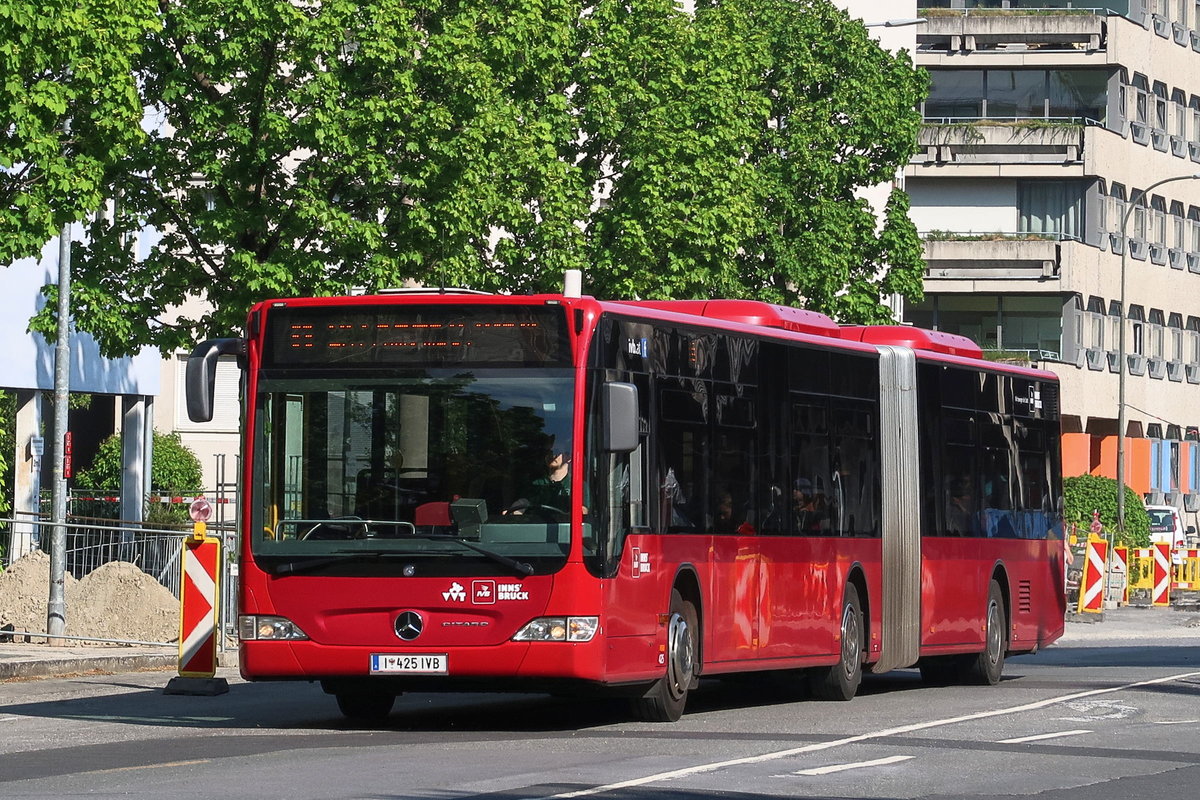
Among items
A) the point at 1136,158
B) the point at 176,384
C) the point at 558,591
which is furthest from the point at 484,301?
the point at 1136,158

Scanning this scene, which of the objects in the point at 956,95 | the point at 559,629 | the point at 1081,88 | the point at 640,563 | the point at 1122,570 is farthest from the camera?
the point at 1081,88

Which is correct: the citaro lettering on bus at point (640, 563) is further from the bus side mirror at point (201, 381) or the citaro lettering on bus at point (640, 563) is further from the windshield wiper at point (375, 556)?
the bus side mirror at point (201, 381)

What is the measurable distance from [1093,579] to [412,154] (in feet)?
57.2

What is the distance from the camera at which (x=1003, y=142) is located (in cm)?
7800

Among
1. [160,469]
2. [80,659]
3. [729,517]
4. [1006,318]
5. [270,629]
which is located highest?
[1006,318]

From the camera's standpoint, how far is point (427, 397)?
17.2 m

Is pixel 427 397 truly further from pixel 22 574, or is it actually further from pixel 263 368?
pixel 22 574

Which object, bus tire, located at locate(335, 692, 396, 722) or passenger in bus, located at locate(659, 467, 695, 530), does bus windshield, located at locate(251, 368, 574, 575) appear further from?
bus tire, located at locate(335, 692, 396, 722)

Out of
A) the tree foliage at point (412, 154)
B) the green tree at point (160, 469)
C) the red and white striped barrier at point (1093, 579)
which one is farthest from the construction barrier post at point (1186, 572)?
the green tree at point (160, 469)

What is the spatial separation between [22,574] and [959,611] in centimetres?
1038

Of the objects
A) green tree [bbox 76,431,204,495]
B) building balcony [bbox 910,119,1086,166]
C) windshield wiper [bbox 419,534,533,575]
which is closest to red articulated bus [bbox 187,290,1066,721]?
windshield wiper [bbox 419,534,533,575]

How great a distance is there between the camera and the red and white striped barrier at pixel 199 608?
20.2 metres

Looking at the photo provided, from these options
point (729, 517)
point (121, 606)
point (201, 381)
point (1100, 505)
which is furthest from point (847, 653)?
point (1100, 505)

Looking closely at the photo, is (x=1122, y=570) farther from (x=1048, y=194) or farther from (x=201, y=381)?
(x=201, y=381)
